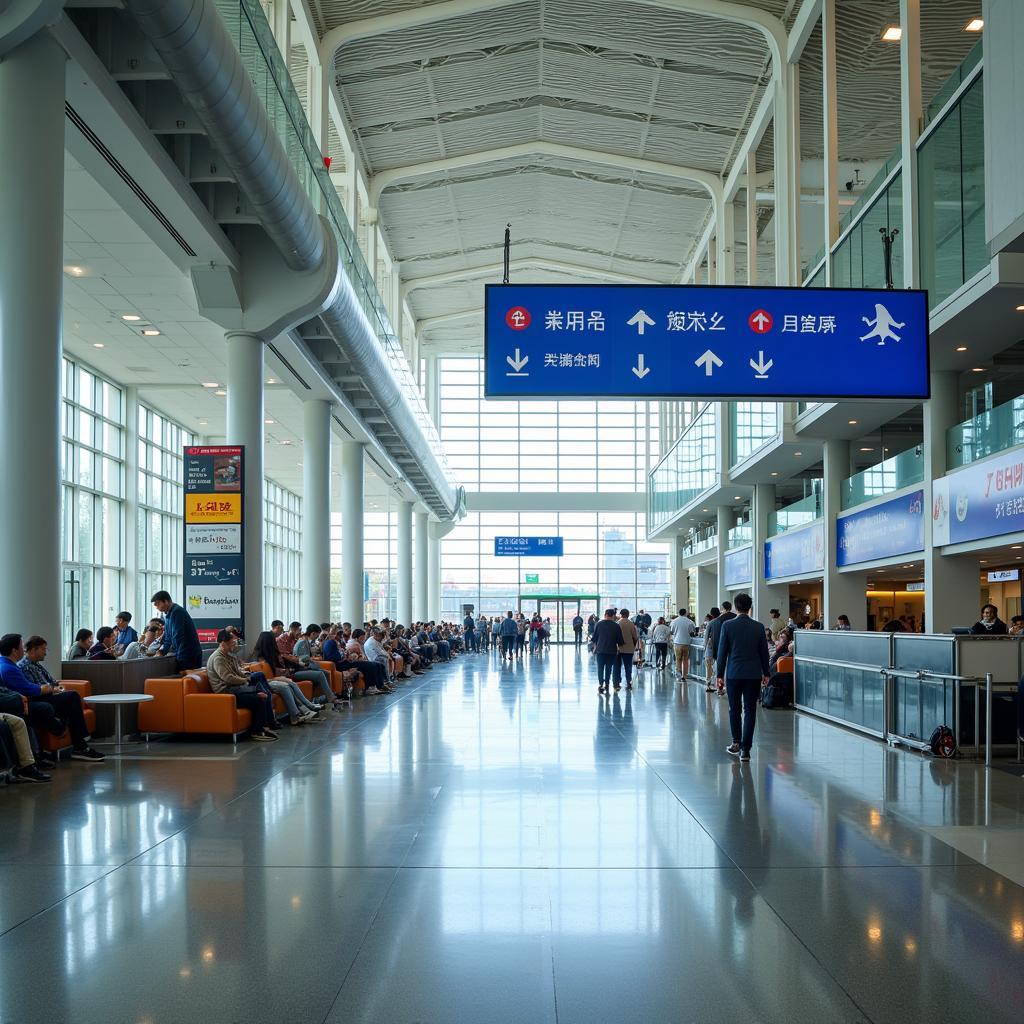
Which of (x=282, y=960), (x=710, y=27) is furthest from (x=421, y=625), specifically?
(x=282, y=960)

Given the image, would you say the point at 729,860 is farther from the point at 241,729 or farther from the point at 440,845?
the point at 241,729

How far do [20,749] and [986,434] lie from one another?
1263cm

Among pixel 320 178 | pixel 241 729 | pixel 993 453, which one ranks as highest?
pixel 320 178

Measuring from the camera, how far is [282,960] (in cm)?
452

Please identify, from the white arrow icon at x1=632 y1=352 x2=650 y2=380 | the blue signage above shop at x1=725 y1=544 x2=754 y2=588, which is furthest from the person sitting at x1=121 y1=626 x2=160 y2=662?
the blue signage above shop at x1=725 y1=544 x2=754 y2=588

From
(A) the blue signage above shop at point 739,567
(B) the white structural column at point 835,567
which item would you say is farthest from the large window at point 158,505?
(B) the white structural column at point 835,567

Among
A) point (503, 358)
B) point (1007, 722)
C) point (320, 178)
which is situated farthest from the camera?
point (320, 178)

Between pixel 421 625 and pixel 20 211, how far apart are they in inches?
1066

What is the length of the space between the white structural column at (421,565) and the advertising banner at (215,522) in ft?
99.6

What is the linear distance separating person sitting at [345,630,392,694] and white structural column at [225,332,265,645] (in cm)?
501

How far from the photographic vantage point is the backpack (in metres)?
11.0

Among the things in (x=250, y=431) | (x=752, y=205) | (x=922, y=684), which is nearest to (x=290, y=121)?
(x=250, y=431)

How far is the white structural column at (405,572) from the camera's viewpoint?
3856 cm

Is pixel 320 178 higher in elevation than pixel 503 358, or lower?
higher
